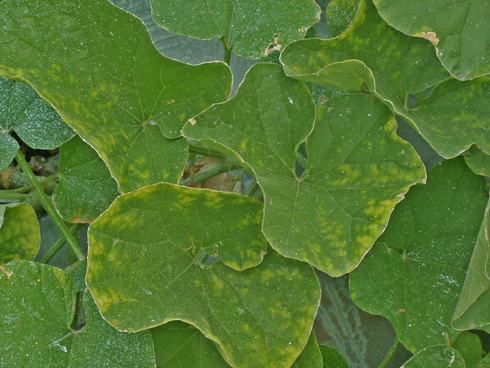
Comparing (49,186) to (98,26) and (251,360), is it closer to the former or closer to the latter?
(98,26)

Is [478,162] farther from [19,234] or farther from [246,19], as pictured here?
[19,234]

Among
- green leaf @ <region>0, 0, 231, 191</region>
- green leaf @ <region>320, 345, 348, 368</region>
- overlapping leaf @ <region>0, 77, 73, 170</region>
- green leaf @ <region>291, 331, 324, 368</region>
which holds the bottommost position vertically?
green leaf @ <region>320, 345, 348, 368</region>

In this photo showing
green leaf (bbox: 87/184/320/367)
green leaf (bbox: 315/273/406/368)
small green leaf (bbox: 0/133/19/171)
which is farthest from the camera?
green leaf (bbox: 315/273/406/368)

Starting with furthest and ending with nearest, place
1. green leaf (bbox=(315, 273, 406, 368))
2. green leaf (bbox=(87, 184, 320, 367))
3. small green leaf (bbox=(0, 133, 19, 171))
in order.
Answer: green leaf (bbox=(315, 273, 406, 368)) < small green leaf (bbox=(0, 133, 19, 171)) < green leaf (bbox=(87, 184, 320, 367))

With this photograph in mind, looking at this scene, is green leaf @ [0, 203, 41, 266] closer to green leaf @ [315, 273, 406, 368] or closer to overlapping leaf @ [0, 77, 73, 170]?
overlapping leaf @ [0, 77, 73, 170]

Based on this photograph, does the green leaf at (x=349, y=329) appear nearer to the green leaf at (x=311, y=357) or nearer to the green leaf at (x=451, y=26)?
the green leaf at (x=311, y=357)

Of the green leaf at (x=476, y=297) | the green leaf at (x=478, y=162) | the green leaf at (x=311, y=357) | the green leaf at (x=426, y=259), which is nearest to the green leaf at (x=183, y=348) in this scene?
the green leaf at (x=311, y=357)

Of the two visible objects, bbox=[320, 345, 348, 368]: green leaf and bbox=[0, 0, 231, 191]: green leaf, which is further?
bbox=[320, 345, 348, 368]: green leaf

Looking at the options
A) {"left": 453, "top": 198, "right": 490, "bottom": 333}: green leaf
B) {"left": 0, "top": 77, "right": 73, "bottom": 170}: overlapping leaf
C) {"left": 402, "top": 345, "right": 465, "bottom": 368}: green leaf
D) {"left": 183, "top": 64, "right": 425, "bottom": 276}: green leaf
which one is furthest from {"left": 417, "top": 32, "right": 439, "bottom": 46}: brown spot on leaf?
{"left": 0, "top": 77, "right": 73, "bottom": 170}: overlapping leaf
